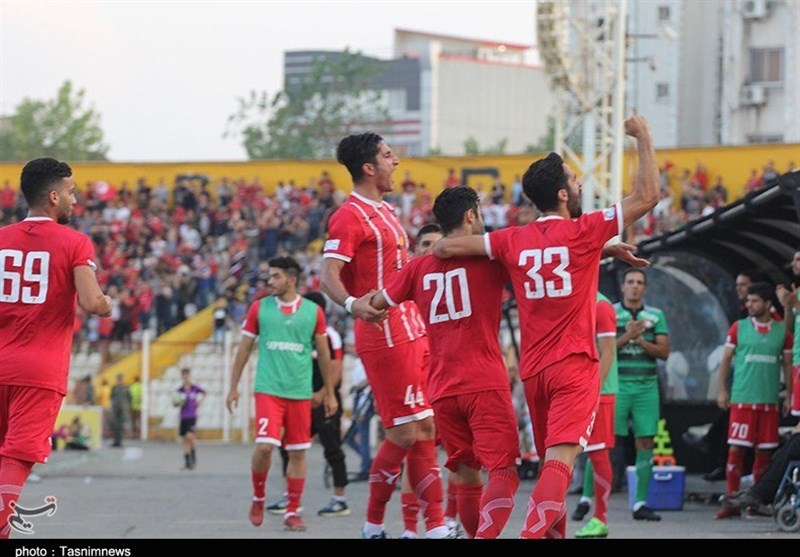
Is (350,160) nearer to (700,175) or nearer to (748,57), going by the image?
(700,175)

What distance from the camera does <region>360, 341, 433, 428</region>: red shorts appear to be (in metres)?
11.0

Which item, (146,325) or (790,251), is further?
(146,325)

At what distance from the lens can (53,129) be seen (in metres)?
88.4

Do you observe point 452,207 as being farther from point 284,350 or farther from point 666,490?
point 666,490

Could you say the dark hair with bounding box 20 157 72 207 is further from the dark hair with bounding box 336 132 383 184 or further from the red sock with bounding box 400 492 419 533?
the red sock with bounding box 400 492 419 533

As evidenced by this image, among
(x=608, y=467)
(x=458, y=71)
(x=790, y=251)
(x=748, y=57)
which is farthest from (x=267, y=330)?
(x=458, y=71)

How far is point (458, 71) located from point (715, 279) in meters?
84.6

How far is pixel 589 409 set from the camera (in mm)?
9188

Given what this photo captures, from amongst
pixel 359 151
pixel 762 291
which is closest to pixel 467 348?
pixel 359 151

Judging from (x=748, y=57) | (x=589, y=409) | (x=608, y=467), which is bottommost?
(x=608, y=467)

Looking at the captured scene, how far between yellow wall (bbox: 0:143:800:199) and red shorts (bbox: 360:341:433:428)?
75.0 ft

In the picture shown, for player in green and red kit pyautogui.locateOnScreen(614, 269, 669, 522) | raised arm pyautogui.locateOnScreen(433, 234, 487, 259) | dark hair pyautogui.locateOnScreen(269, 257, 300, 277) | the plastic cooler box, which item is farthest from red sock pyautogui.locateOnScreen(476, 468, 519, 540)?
the plastic cooler box

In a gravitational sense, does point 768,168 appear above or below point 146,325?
above

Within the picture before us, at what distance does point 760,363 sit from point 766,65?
4345cm
